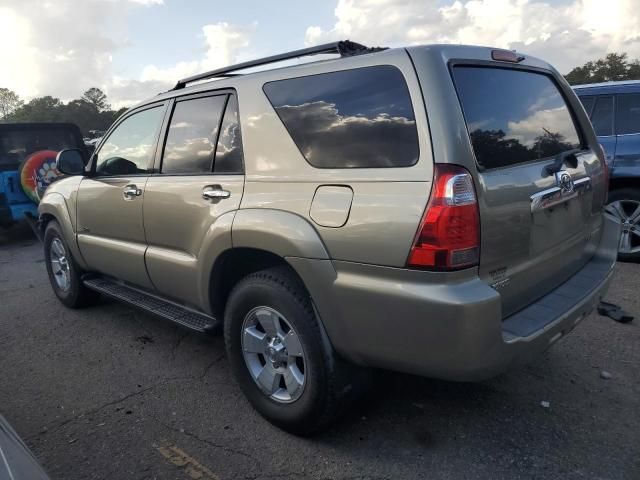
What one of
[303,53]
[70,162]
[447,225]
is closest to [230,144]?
[303,53]

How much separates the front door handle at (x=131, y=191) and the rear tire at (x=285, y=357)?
124cm

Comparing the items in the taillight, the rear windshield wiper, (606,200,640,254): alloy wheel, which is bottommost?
(606,200,640,254): alloy wheel

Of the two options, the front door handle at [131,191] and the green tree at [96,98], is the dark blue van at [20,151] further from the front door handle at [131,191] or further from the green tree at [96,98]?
the green tree at [96,98]

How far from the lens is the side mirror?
14.6 ft

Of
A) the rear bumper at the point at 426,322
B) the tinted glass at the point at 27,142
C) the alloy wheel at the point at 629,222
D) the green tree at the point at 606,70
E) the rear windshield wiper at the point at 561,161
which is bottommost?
the alloy wheel at the point at 629,222

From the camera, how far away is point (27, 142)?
9016 millimetres

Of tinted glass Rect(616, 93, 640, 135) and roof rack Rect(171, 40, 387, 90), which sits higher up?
roof rack Rect(171, 40, 387, 90)

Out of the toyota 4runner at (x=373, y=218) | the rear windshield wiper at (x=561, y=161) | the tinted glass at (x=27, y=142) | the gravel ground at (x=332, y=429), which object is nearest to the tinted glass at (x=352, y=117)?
the toyota 4runner at (x=373, y=218)

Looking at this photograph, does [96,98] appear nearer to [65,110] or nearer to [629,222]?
Answer: [65,110]

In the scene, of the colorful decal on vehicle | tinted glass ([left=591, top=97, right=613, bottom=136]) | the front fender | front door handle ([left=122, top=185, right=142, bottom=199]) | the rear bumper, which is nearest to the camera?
the rear bumper

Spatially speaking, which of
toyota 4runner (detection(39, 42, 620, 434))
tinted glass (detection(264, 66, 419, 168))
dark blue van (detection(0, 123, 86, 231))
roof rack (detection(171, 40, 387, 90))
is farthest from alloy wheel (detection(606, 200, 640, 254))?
dark blue van (detection(0, 123, 86, 231))

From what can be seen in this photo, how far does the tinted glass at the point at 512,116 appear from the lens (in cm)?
235

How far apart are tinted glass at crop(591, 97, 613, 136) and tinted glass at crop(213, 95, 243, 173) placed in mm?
4390

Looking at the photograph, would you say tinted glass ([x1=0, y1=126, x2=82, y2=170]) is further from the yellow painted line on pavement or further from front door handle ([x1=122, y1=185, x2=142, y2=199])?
the yellow painted line on pavement
